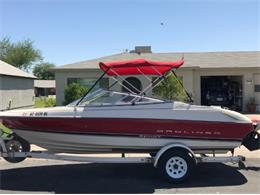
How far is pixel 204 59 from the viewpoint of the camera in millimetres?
27734

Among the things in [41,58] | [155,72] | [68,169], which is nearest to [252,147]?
[155,72]

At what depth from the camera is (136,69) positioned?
31.0 feet

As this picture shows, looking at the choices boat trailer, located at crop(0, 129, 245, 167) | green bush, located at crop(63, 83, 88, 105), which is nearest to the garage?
green bush, located at crop(63, 83, 88, 105)

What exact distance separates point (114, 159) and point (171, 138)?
1.24m

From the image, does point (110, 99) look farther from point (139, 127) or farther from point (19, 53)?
point (19, 53)

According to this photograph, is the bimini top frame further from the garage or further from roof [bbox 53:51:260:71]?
the garage

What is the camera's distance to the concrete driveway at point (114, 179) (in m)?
7.53

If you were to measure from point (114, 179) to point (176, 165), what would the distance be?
133 cm

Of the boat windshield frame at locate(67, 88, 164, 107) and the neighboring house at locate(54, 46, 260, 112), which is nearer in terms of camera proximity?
the boat windshield frame at locate(67, 88, 164, 107)

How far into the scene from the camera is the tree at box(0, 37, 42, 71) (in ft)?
234

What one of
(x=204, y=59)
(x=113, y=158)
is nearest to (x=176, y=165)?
(x=113, y=158)

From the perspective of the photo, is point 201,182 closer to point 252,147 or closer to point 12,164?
point 252,147

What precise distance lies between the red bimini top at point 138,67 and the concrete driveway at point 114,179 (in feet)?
7.41

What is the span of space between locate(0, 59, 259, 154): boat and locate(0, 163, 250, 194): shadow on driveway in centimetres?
61
